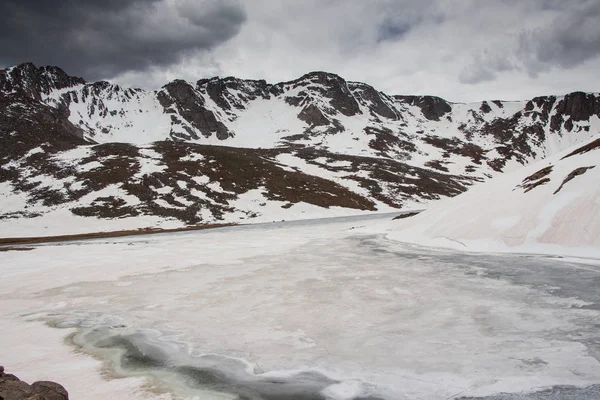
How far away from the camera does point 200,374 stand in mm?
6355

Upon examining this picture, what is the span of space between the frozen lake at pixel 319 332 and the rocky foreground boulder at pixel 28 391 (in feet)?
2.32

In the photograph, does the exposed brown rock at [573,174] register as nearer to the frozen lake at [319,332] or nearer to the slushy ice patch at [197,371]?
the frozen lake at [319,332]

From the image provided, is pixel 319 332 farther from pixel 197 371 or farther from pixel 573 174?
pixel 573 174

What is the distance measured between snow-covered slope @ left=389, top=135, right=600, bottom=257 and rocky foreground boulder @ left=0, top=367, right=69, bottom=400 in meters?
18.0

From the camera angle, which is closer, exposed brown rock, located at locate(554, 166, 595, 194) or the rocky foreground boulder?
the rocky foreground boulder

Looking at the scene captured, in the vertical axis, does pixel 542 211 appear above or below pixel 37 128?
below

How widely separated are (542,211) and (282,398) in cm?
1804

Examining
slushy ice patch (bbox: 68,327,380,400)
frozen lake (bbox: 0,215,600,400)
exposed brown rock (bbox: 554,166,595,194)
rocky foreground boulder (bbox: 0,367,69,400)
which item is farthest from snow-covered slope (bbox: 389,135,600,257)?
rocky foreground boulder (bbox: 0,367,69,400)

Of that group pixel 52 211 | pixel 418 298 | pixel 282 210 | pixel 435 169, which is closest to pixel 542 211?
pixel 418 298

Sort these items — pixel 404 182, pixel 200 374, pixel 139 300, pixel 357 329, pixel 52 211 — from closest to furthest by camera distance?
pixel 200 374, pixel 357 329, pixel 139 300, pixel 52 211, pixel 404 182

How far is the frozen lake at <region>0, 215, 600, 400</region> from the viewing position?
18.9 feet

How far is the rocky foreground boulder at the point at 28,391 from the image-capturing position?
433 cm

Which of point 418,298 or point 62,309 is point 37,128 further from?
point 418,298

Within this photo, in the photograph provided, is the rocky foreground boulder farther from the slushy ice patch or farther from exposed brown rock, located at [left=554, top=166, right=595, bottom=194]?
exposed brown rock, located at [left=554, top=166, right=595, bottom=194]
